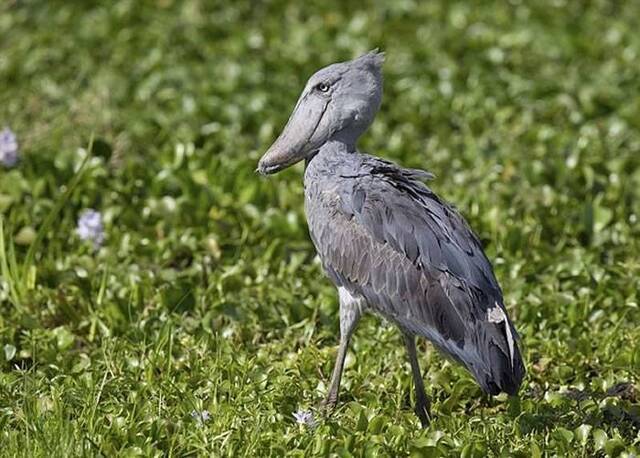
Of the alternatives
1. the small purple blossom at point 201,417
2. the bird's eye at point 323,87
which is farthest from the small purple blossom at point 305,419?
the bird's eye at point 323,87

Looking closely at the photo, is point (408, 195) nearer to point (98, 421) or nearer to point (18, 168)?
point (98, 421)

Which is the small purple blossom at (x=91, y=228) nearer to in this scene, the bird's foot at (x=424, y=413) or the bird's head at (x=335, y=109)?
the bird's head at (x=335, y=109)

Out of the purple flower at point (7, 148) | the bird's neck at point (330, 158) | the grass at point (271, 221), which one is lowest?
the grass at point (271, 221)

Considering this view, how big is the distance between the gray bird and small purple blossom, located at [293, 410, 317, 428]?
0.82 feet

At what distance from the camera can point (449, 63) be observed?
366 inches

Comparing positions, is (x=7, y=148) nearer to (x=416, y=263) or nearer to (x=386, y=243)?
(x=386, y=243)

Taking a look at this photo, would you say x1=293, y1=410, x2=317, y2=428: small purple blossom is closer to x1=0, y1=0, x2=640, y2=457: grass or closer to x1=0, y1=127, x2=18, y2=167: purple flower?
x1=0, y1=0, x2=640, y2=457: grass

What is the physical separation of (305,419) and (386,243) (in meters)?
0.75

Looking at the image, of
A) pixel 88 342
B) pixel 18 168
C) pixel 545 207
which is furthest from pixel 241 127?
pixel 88 342

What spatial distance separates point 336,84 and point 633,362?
1739 millimetres

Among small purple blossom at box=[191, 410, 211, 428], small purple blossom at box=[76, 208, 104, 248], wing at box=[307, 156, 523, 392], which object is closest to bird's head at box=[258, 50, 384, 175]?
wing at box=[307, 156, 523, 392]

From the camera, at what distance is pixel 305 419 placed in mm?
5199

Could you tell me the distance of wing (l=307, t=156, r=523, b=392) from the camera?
5047 millimetres

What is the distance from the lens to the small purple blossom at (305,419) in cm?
518
